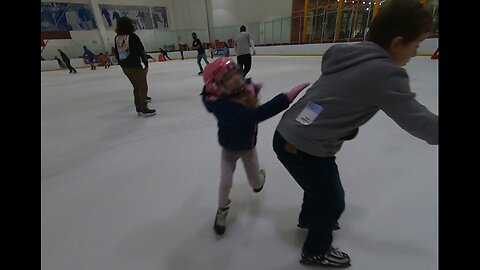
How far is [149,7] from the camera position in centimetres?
1662

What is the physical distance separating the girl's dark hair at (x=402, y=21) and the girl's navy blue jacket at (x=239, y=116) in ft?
1.07

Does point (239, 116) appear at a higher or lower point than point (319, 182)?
higher

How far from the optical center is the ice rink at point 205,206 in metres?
1.05

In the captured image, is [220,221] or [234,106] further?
[220,221]

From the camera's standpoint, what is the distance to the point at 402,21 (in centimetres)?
66

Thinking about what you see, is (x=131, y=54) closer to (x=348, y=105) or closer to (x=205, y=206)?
(x=205, y=206)

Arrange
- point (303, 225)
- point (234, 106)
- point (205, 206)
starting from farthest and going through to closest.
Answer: point (205, 206), point (303, 225), point (234, 106)

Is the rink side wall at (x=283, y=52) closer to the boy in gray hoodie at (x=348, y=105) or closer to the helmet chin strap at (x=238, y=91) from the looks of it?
the boy in gray hoodie at (x=348, y=105)

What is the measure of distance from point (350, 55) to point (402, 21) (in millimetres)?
150

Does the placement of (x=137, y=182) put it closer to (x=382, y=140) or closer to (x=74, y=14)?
(x=382, y=140)

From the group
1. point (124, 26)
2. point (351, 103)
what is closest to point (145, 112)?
point (124, 26)

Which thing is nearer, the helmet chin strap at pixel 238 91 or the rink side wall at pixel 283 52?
the helmet chin strap at pixel 238 91

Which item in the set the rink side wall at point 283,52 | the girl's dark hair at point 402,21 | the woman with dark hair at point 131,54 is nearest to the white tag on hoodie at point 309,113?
the girl's dark hair at point 402,21
